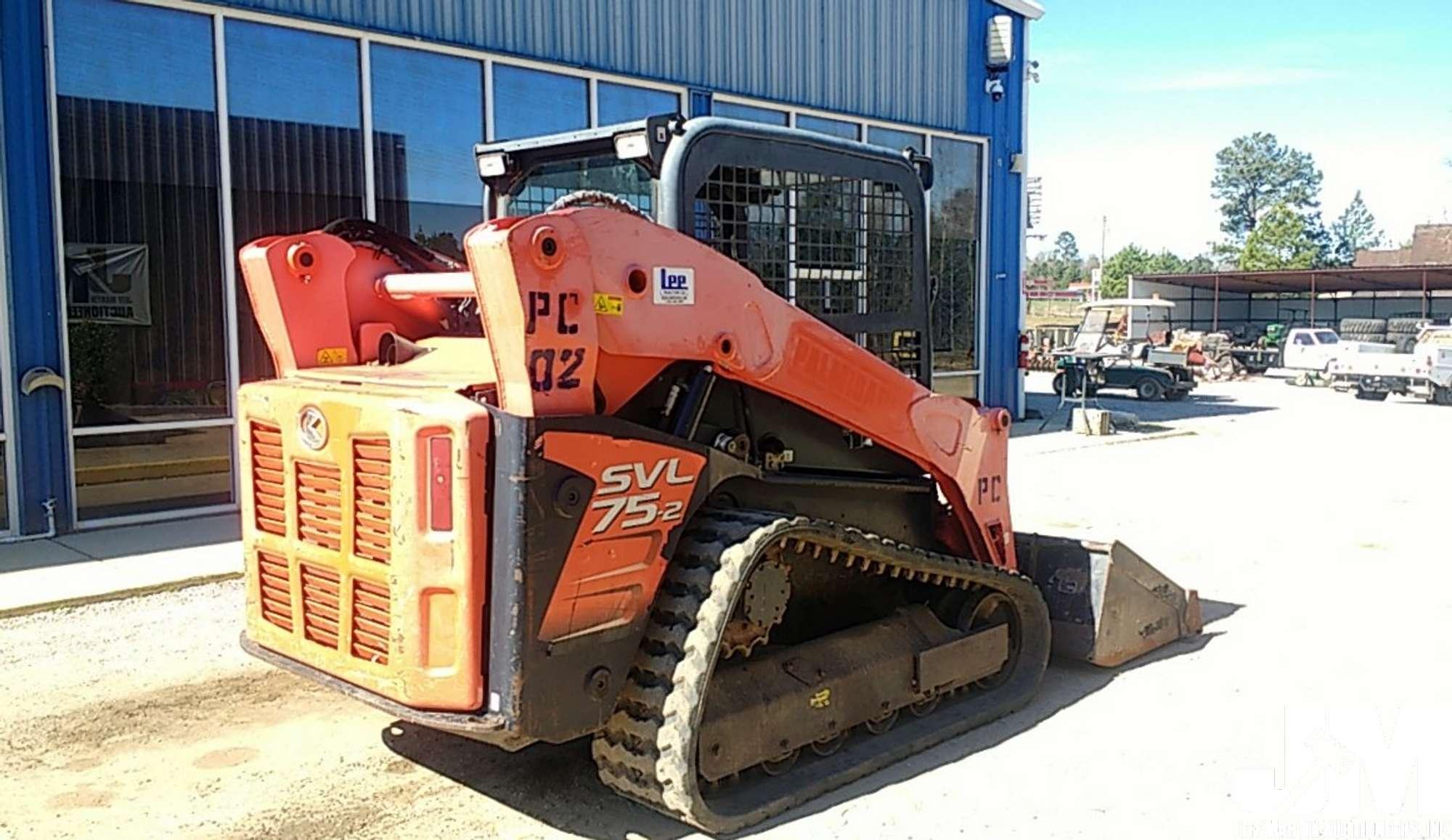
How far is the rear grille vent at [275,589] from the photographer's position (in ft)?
14.0

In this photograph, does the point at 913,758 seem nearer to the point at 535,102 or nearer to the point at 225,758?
the point at 225,758

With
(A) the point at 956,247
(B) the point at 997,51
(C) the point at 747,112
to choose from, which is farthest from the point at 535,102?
(B) the point at 997,51

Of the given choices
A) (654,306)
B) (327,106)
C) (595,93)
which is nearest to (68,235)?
(327,106)

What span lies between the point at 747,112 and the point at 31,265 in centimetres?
773

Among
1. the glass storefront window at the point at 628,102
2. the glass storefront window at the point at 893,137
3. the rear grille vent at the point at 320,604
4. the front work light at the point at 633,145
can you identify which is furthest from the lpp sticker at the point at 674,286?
the glass storefront window at the point at 893,137

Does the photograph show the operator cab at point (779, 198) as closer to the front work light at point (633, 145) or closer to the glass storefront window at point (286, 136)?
the front work light at point (633, 145)

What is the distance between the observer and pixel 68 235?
29.4 ft

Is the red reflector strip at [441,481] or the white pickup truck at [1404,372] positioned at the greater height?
the red reflector strip at [441,481]

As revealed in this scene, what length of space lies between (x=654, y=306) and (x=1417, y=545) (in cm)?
768

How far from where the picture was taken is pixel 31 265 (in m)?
8.70

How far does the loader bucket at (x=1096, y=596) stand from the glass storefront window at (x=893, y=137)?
10.0 meters

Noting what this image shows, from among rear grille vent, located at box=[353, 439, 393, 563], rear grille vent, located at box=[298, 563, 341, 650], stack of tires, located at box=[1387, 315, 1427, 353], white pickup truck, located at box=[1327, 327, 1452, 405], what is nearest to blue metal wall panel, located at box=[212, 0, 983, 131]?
rear grille vent, located at box=[298, 563, 341, 650]

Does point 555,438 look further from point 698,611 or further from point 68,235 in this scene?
point 68,235

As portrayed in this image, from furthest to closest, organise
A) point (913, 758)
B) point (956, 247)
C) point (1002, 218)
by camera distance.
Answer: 1. point (1002, 218)
2. point (956, 247)
3. point (913, 758)
